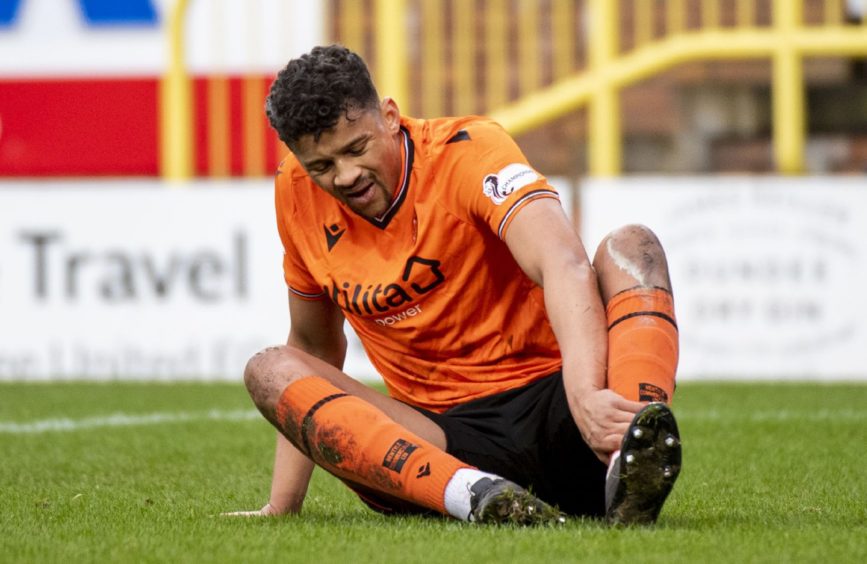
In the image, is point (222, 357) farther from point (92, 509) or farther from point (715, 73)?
point (715, 73)

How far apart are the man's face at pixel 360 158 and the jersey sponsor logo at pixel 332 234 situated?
116 millimetres

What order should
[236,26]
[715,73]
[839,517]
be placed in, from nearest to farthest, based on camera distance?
1. [839,517]
2. [236,26]
3. [715,73]

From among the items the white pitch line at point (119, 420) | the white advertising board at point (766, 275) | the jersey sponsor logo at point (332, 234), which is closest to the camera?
the jersey sponsor logo at point (332, 234)

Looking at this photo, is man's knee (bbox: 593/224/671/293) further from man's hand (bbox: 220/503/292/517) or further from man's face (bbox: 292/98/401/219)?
man's hand (bbox: 220/503/292/517)

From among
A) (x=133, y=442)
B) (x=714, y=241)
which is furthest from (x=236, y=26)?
(x=133, y=442)

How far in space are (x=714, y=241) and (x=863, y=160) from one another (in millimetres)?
5347

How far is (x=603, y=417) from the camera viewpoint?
10.5 ft

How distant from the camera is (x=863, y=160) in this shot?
1376cm

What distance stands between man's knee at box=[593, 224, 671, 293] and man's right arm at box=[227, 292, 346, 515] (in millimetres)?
762


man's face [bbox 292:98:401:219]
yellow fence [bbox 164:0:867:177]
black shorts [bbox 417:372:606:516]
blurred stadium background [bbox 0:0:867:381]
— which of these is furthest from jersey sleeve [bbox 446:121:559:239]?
yellow fence [bbox 164:0:867:177]

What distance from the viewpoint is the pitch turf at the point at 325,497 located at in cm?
312

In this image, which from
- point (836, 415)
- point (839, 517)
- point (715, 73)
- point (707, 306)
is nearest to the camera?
point (839, 517)

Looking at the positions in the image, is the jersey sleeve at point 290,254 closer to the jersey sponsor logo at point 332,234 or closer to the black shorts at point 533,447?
the jersey sponsor logo at point 332,234

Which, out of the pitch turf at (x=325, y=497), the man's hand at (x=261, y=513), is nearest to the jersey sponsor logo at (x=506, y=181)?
the pitch turf at (x=325, y=497)
